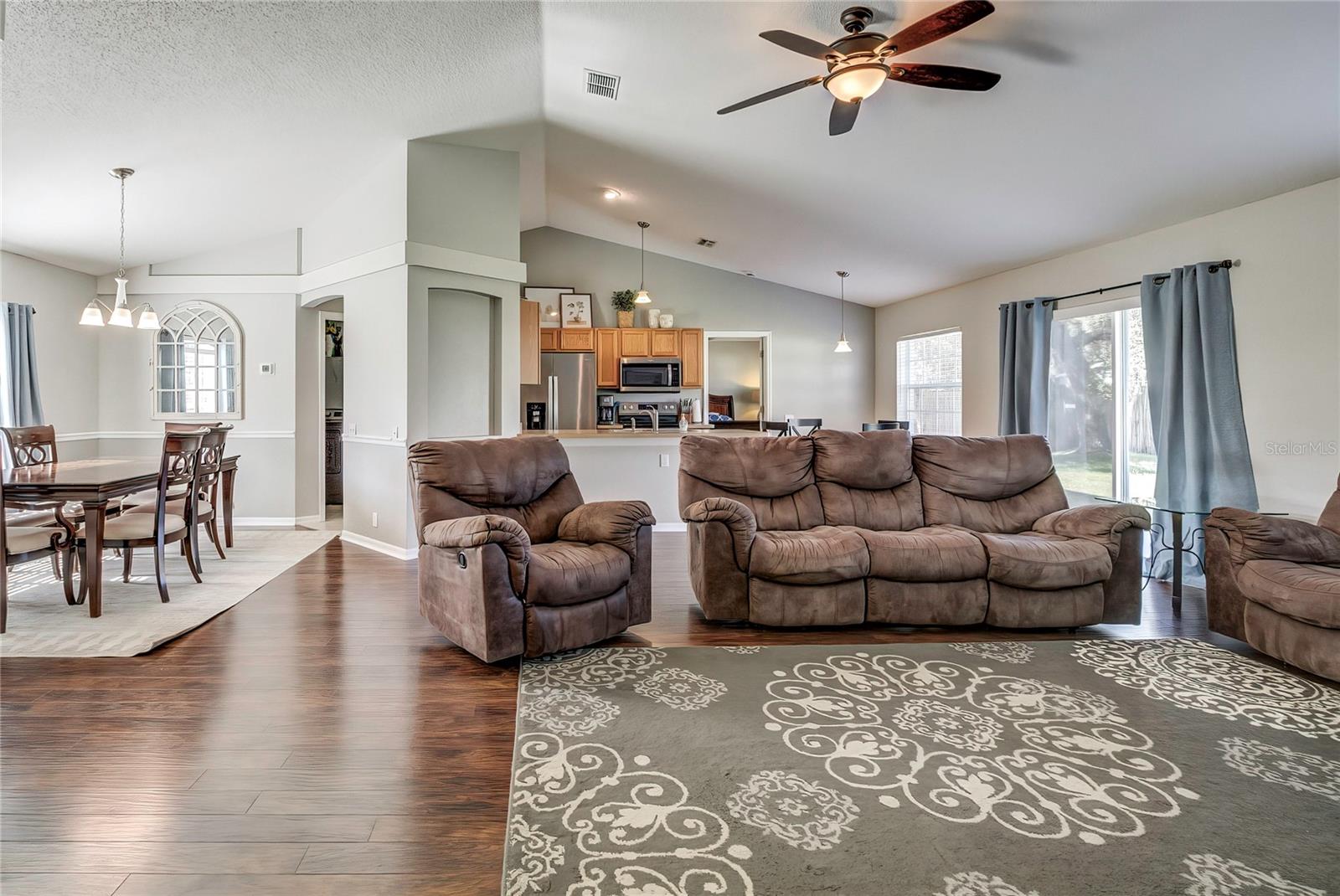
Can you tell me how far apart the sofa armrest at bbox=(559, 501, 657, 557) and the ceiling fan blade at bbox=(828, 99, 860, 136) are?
207 centimetres

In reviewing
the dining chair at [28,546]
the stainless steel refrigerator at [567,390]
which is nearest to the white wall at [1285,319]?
the stainless steel refrigerator at [567,390]

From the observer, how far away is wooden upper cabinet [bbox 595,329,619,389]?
820cm

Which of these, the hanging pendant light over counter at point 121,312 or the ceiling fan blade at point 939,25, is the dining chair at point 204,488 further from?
the ceiling fan blade at point 939,25

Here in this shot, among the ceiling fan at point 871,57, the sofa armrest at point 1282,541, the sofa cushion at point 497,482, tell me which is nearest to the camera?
the ceiling fan at point 871,57

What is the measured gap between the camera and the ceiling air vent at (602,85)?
4.05 meters

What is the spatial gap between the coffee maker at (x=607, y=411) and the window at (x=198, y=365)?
150 inches

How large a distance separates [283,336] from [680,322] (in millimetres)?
4479

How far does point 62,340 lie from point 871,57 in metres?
7.08

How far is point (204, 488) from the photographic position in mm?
4645

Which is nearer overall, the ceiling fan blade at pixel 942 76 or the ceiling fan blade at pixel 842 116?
the ceiling fan blade at pixel 942 76

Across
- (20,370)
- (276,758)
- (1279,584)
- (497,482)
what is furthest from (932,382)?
(20,370)

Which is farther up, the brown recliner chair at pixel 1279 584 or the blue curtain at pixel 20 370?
the blue curtain at pixel 20 370

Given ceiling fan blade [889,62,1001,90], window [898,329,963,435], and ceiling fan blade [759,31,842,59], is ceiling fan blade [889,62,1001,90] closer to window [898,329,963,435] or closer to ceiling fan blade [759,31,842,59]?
ceiling fan blade [759,31,842,59]

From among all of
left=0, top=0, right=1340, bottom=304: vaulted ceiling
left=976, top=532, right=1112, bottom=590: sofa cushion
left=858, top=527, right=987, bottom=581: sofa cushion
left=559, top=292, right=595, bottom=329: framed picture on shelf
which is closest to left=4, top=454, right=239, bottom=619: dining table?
left=0, top=0, right=1340, bottom=304: vaulted ceiling
